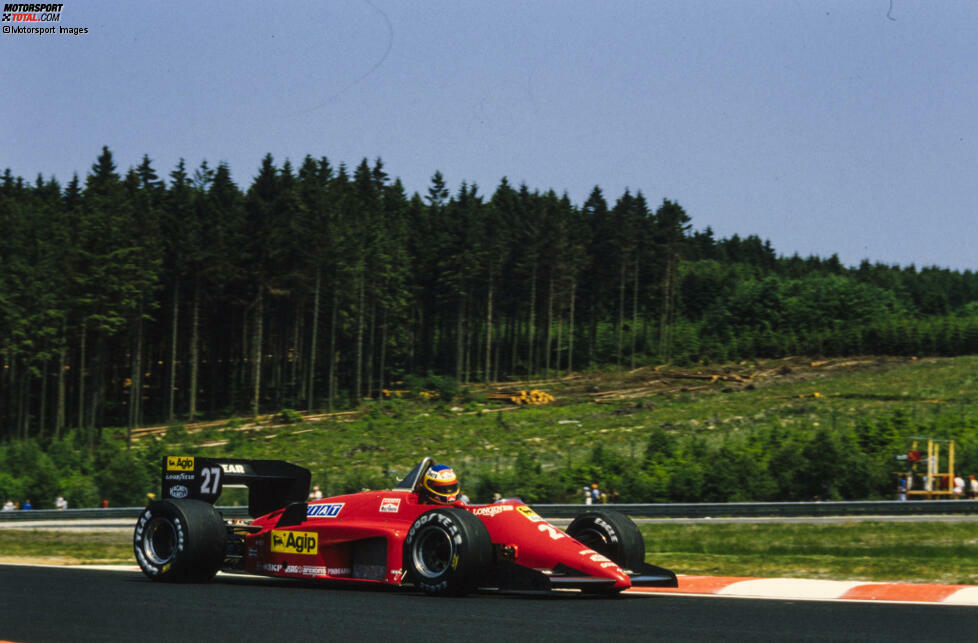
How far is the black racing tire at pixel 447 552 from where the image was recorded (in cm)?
977

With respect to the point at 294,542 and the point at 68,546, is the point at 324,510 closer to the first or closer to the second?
the point at 294,542

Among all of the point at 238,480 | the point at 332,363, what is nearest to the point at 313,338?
the point at 332,363

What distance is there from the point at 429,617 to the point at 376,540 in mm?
3099

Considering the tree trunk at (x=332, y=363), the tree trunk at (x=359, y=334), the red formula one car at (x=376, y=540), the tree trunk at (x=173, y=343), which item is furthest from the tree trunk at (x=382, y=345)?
the red formula one car at (x=376, y=540)

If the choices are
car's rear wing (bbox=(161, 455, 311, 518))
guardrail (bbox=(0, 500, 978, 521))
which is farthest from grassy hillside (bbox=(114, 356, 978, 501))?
car's rear wing (bbox=(161, 455, 311, 518))

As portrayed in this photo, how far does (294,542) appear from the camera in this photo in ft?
38.7

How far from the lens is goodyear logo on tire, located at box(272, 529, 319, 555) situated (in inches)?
457

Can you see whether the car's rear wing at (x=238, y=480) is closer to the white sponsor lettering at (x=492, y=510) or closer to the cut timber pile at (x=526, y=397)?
the white sponsor lettering at (x=492, y=510)

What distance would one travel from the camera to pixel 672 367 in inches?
3792

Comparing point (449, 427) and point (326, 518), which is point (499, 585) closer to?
point (326, 518)

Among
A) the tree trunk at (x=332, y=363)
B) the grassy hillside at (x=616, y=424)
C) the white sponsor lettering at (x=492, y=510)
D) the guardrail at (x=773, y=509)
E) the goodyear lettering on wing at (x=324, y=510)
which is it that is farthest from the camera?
the tree trunk at (x=332, y=363)

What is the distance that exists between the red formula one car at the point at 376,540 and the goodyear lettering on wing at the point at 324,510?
1 cm

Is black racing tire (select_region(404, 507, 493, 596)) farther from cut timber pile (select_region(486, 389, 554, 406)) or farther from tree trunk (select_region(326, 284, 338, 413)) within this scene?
tree trunk (select_region(326, 284, 338, 413))

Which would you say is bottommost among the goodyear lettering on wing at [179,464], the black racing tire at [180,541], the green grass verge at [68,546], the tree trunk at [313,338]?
the green grass verge at [68,546]
